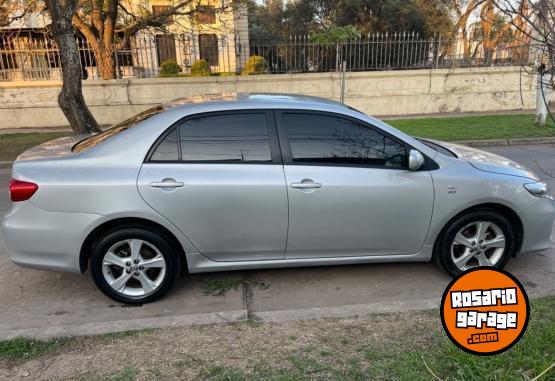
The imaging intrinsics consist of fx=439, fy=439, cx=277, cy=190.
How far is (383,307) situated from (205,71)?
43.9 feet

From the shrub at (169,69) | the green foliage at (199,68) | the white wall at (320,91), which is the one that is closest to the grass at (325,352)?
the white wall at (320,91)

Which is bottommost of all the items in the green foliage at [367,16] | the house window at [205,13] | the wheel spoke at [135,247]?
the wheel spoke at [135,247]

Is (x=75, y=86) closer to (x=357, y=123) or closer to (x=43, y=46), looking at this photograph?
(x=43, y=46)

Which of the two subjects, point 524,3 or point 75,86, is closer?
point 524,3

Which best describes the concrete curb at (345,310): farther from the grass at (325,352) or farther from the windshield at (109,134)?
the windshield at (109,134)

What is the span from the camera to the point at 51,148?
382cm

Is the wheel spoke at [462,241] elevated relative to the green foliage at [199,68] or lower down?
lower down

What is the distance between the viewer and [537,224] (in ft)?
12.4

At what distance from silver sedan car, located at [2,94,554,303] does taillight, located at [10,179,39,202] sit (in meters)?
0.01

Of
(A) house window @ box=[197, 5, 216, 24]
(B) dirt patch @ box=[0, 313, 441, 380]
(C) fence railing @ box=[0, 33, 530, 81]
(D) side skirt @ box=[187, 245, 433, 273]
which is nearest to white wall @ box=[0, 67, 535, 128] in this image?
(C) fence railing @ box=[0, 33, 530, 81]

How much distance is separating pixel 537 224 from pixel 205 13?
13.2m

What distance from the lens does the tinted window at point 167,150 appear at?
134 inches

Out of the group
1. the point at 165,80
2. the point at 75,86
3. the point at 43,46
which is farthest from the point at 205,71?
the point at 75,86

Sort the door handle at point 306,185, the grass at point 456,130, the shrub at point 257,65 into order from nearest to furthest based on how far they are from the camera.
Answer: the door handle at point 306,185 < the grass at point 456,130 < the shrub at point 257,65
